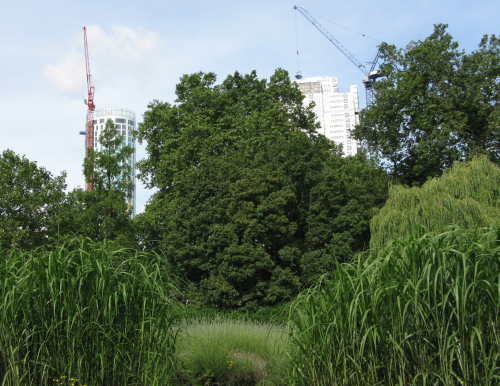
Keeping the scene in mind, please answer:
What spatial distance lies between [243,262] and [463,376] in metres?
12.4

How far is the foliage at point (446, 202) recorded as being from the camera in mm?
14766

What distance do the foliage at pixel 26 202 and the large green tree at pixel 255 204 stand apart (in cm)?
424

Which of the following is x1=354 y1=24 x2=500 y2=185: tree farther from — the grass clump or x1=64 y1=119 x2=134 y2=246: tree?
the grass clump

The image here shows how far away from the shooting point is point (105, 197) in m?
21.8

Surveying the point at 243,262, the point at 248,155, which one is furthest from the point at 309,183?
the point at 243,262

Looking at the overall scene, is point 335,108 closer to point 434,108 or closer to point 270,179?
point 434,108

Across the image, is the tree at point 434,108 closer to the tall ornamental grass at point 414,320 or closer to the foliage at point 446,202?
the foliage at point 446,202

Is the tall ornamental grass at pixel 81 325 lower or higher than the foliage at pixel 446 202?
lower

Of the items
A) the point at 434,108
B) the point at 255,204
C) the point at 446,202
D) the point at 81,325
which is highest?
the point at 434,108

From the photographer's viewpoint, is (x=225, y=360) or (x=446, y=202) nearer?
(x=225, y=360)

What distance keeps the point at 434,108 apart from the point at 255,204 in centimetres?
839

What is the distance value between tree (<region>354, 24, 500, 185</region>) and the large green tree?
168cm

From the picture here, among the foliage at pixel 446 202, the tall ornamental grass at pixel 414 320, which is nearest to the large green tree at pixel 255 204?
the foliage at pixel 446 202

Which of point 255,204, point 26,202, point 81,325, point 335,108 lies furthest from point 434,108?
point 335,108
